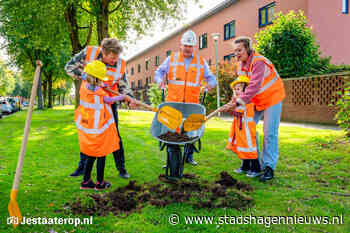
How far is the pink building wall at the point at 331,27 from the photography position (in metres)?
15.7

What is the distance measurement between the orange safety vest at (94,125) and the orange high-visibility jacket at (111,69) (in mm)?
285

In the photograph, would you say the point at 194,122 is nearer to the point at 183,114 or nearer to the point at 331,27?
the point at 183,114

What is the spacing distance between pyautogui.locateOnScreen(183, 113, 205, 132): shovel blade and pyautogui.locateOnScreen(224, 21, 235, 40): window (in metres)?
20.3

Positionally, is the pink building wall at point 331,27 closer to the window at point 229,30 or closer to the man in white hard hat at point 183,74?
the window at point 229,30

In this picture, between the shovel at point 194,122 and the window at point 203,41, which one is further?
the window at point 203,41

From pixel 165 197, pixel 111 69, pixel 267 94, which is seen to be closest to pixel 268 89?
pixel 267 94

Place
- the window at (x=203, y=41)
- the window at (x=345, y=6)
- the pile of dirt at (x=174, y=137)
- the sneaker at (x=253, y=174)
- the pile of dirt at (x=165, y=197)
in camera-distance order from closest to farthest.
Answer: the pile of dirt at (x=165, y=197), the pile of dirt at (x=174, y=137), the sneaker at (x=253, y=174), the window at (x=345, y=6), the window at (x=203, y=41)

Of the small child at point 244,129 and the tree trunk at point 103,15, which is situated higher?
the tree trunk at point 103,15

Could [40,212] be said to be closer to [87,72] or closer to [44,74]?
[87,72]

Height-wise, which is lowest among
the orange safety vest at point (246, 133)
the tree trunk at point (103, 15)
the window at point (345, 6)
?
the orange safety vest at point (246, 133)

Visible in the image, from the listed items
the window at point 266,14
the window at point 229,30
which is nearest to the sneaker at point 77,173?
the window at point 266,14

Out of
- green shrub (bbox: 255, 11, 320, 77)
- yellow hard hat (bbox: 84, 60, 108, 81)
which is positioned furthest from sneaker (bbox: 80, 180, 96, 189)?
green shrub (bbox: 255, 11, 320, 77)

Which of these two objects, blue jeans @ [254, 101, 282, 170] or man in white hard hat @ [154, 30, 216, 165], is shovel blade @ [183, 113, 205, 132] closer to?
man in white hard hat @ [154, 30, 216, 165]

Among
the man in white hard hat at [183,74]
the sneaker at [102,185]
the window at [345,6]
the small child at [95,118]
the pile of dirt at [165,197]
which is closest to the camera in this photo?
the pile of dirt at [165,197]
